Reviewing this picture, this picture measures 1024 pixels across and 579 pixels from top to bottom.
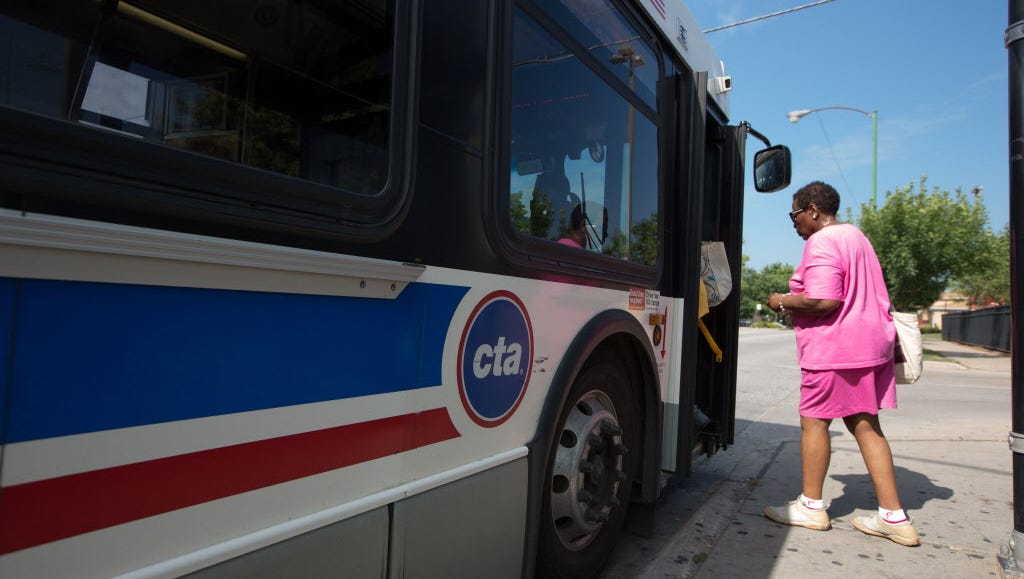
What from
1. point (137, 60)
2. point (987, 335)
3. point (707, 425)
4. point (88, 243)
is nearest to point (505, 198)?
point (137, 60)

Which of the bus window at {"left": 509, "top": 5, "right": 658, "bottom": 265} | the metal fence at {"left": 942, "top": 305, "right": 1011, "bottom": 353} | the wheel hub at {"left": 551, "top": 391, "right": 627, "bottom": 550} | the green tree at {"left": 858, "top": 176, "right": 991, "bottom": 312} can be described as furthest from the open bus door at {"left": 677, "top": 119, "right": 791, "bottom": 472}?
the metal fence at {"left": 942, "top": 305, "right": 1011, "bottom": 353}

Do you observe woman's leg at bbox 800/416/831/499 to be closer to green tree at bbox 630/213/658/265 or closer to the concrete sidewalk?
the concrete sidewalk

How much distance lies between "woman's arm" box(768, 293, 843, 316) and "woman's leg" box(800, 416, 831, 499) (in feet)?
1.96

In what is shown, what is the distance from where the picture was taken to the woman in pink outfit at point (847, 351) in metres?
3.23

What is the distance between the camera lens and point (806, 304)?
3285mm

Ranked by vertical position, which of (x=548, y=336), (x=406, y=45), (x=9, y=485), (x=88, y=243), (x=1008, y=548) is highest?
(x=406, y=45)

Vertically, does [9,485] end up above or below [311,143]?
below

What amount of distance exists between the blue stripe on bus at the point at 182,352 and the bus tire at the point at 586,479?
1092 mm

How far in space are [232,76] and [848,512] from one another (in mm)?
4152

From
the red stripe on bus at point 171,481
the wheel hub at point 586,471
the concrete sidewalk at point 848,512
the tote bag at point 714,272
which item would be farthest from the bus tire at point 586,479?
the tote bag at point 714,272

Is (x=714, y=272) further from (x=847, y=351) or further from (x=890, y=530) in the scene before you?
(x=890, y=530)

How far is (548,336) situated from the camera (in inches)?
86.7

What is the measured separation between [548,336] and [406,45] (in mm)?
1086

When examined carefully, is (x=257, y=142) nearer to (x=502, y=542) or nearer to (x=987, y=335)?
(x=502, y=542)
